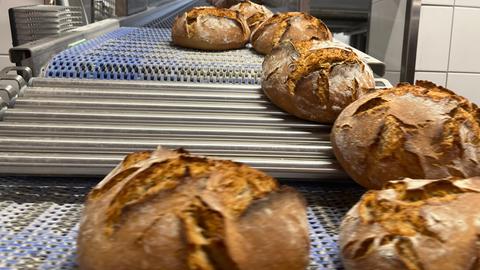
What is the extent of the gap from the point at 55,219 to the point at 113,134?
0.24m

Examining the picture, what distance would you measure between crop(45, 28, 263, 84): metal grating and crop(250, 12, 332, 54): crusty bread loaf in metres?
0.06

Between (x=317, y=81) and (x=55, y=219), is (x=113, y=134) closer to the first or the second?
(x=55, y=219)

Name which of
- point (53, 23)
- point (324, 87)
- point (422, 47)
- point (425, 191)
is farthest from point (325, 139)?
point (422, 47)

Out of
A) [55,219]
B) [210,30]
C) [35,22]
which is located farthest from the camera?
[35,22]

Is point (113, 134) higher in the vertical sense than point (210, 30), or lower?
lower

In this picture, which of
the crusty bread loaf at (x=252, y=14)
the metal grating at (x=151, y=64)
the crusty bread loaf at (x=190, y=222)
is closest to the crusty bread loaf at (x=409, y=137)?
the crusty bread loaf at (x=190, y=222)

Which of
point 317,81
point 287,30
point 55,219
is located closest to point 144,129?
point 55,219

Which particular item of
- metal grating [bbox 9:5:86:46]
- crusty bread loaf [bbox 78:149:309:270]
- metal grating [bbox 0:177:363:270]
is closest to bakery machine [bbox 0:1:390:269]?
metal grating [bbox 0:177:363:270]

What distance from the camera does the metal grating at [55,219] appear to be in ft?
2.07

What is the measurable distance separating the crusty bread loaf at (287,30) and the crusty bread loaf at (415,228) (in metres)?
0.93

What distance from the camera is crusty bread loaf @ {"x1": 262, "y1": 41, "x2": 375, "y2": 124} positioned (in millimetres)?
1018

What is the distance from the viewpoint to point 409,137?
750 millimetres

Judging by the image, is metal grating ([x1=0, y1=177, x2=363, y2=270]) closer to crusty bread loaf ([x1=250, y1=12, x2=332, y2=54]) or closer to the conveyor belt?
the conveyor belt

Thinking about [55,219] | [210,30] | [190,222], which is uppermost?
[210,30]
